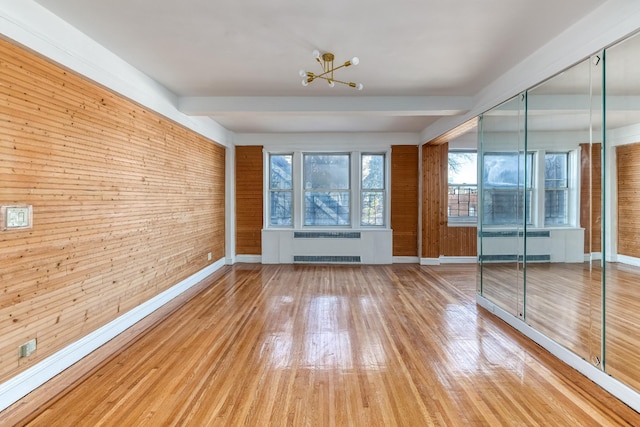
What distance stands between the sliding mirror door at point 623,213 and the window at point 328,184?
16.5 feet

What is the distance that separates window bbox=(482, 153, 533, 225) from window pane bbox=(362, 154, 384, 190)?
10.4 ft

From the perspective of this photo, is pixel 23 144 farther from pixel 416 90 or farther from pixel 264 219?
pixel 264 219

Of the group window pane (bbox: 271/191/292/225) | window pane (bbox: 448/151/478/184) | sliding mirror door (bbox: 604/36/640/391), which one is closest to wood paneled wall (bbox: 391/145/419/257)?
window pane (bbox: 448/151/478/184)

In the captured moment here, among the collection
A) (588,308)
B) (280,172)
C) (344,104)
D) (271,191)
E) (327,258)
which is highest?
(344,104)

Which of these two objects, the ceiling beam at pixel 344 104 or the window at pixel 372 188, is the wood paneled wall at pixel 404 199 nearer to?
the window at pixel 372 188

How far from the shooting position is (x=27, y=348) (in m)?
2.31

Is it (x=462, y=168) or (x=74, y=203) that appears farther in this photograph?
(x=462, y=168)

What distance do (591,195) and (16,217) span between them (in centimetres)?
414

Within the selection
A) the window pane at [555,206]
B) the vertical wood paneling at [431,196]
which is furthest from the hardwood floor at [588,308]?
the vertical wood paneling at [431,196]

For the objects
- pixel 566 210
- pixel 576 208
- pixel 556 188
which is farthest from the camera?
pixel 556 188

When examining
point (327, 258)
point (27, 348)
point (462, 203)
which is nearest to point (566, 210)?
point (27, 348)

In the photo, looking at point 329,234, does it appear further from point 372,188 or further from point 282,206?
point 372,188

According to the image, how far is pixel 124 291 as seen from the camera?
3461 mm

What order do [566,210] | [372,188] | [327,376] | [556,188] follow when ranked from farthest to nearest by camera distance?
[372,188] → [556,188] → [566,210] → [327,376]
